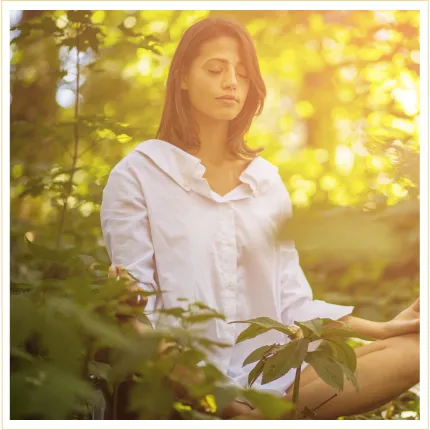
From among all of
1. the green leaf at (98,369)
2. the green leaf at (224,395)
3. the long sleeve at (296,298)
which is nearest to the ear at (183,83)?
the long sleeve at (296,298)

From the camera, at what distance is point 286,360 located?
1474 mm

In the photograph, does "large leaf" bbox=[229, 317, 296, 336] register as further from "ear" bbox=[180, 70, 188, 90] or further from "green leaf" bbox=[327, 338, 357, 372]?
"ear" bbox=[180, 70, 188, 90]

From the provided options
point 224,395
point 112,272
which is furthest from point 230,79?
point 224,395

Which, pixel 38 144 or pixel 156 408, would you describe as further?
pixel 38 144

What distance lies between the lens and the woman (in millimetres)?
1785

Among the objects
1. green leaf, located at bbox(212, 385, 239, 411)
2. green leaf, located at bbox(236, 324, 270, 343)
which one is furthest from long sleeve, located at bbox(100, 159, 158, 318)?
green leaf, located at bbox(212, 385, 239, 411)

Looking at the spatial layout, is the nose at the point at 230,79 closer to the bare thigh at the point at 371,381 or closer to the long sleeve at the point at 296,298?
the long sleeve at the point at 296,298

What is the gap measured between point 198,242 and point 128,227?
21cm

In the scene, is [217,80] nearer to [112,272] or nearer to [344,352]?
[112,272]

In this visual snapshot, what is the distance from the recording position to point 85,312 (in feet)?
3.02

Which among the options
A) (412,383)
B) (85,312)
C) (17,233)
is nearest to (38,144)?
(17,233)

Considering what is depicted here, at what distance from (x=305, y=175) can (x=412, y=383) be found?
2.31 feet

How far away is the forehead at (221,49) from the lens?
1.83 meters

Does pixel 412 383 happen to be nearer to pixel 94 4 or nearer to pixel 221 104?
pixel 221 104
